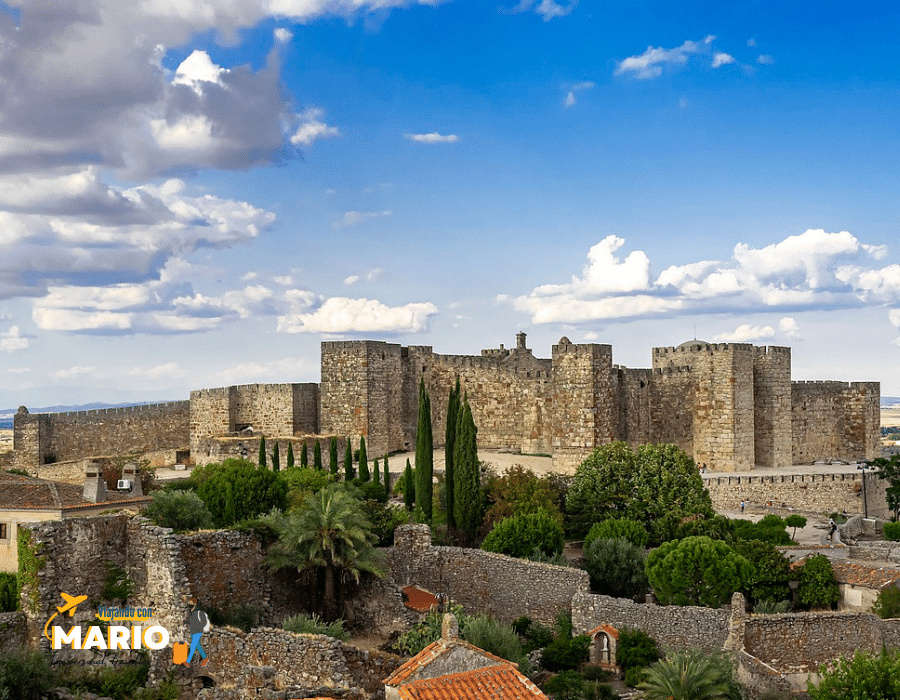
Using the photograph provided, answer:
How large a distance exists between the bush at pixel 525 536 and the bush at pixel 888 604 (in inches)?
302

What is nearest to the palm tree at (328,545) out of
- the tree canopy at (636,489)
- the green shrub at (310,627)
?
the green shrub at (310,627)

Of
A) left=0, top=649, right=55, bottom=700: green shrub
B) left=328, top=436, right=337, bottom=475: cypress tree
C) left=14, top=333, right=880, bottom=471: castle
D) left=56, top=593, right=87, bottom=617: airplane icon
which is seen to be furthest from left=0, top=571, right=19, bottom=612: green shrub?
left=14, top=333, right=880, bottom=471: castle

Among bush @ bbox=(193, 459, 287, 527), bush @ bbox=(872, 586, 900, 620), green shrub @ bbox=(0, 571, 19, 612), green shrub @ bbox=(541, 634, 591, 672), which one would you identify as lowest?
green shrub @ bbox=(541, 634, 591, 672)

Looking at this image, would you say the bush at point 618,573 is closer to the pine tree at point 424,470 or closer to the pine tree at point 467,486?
the pine tree at point 467,486

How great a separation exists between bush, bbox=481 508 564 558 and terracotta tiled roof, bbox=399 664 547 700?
10066 millimetres

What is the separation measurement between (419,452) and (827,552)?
11.7 metres

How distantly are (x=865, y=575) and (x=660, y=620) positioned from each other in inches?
228

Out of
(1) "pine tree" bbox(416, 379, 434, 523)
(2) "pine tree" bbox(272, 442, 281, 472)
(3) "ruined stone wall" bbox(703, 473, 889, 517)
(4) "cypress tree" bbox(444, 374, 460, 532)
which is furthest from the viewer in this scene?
(3) "ruined stone wall" bbox(703, 473, 889, 517)

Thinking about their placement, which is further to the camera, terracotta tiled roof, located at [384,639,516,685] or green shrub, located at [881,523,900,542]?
green shrub, located at [881,523,900,542]

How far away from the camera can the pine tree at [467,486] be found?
29.5m

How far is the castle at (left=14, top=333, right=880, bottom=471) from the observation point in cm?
3803

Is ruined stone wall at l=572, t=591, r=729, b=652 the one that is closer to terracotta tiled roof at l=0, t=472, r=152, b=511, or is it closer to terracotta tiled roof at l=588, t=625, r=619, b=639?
terracotta tiled roof at l=588, t=625, r=619, b=639

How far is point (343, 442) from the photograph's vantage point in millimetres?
39750

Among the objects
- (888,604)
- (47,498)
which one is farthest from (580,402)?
(47,498)
